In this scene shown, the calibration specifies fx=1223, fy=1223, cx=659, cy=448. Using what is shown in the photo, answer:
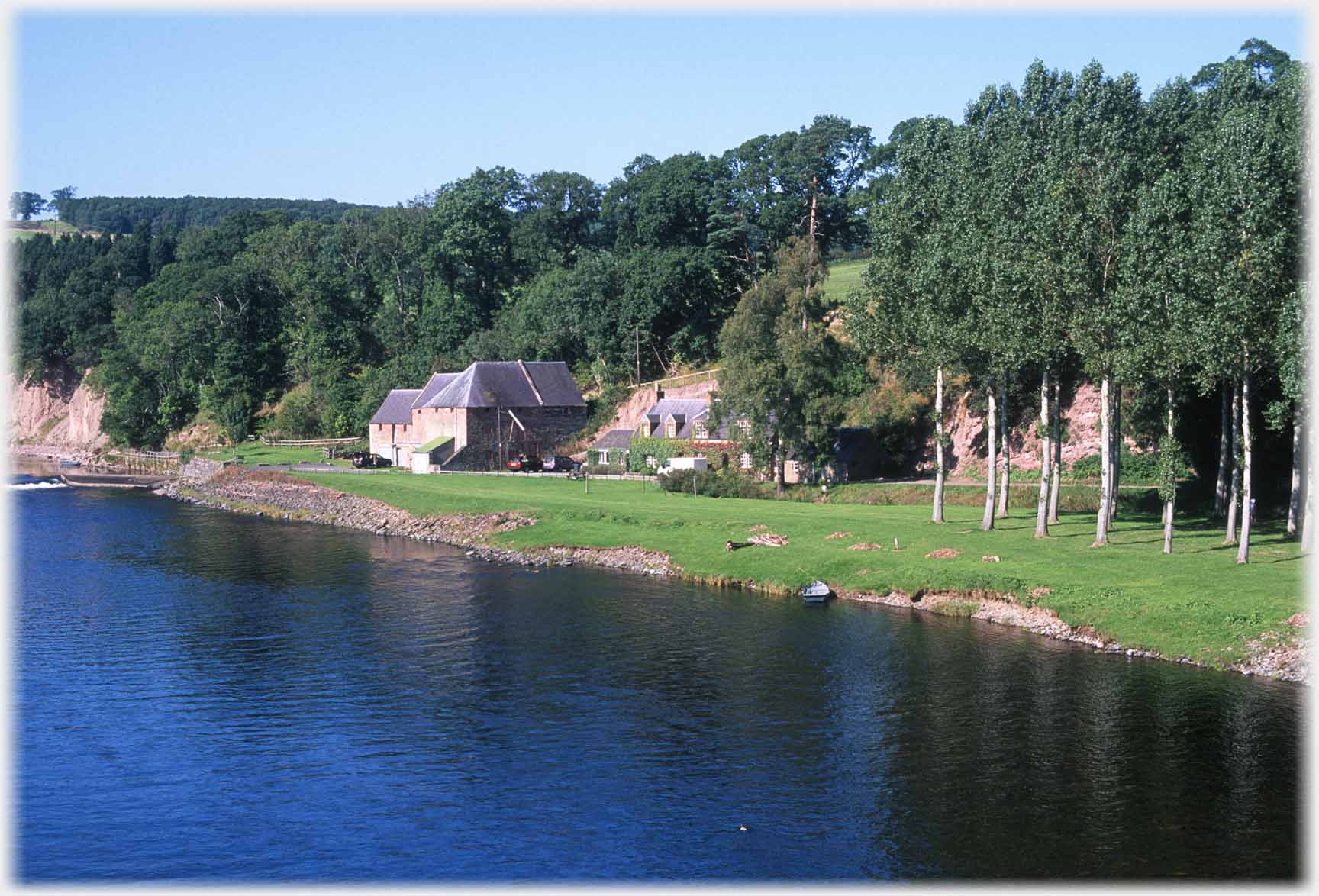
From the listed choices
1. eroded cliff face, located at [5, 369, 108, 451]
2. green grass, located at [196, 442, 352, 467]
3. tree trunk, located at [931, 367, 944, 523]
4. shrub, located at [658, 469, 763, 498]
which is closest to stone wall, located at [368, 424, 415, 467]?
green grass, located at [196, 442, 352, 467]

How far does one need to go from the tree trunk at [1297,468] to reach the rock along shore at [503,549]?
11.4 metres

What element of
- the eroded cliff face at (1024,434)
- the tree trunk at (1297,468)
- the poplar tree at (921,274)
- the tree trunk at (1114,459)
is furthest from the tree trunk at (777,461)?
the tree trunk at (1297,468)

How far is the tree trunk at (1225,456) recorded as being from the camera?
5509 cm

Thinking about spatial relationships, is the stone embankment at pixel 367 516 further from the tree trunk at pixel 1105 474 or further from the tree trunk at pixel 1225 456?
the tree trunk at pixel 1225 456

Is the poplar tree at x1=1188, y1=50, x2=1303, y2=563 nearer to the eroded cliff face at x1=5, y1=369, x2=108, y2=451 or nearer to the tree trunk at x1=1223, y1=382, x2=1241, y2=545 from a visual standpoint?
the tree trunk at x1=1223, y1=382, x2=1241, y2=545

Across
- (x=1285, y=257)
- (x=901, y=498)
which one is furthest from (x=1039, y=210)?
(x=901, y=498)

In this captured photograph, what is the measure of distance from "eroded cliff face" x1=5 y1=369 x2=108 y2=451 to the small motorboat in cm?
13042

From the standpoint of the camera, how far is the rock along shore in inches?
1567

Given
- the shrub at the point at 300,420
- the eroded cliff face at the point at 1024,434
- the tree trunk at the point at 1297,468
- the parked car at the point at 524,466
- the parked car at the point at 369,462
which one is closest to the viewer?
the tree trunk at the point at 1297,468

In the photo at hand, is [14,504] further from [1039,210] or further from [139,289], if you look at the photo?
[139,289]

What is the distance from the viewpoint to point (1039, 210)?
52.8 meters

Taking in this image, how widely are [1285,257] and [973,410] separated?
38938mm

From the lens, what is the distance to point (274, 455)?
4867 inches

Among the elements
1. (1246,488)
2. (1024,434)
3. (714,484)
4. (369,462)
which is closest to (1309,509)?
(1246,488)
